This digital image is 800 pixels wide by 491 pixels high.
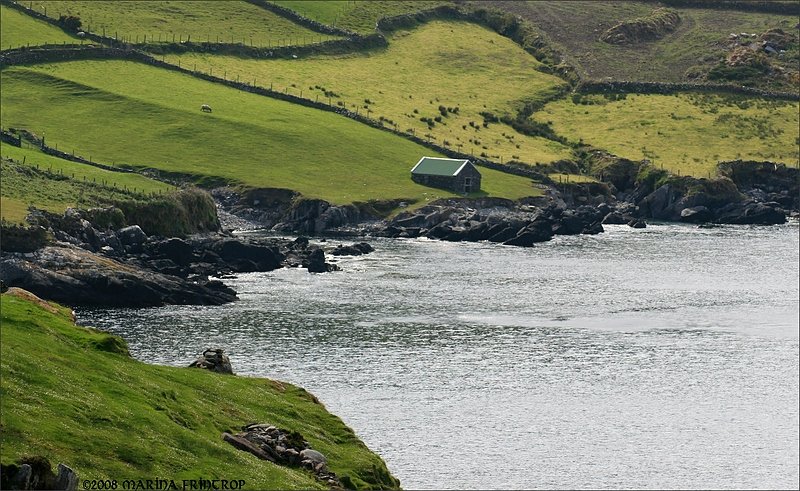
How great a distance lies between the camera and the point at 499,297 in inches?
6220

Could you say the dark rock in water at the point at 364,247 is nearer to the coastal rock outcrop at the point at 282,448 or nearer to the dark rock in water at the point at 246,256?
the dark rock in water at the point at 246,256

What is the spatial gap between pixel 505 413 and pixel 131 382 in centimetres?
4009

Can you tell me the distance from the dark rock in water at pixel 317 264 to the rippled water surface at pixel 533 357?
2201mm

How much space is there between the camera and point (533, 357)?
128m

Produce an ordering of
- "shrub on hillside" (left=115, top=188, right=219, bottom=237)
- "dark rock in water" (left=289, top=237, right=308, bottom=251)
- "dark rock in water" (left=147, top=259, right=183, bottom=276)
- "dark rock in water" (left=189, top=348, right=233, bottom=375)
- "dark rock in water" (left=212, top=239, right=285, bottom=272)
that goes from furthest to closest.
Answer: "dark rock in water" (left=289, top=237, right=308, bottom=251)
"shrub on hillside" (left=115, top=188, right=219, bottom=237)
"dark rock in water" (left=212, top=239, right=285, bottom=272)
"dark rock in water" (left=147, top=259, right=183, bottom=276)
"dark rock in water" (left=189, top=348, right=233, bottom=375)

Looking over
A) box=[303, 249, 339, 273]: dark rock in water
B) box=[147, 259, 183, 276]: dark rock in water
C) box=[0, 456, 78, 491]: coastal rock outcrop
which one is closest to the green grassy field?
box=[147, 259, 183, 276]: dark rock in water

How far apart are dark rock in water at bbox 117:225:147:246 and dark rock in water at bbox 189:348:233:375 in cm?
7704

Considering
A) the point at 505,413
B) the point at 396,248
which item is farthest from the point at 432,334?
the point at 396,248

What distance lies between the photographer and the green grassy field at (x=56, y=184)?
163 metres

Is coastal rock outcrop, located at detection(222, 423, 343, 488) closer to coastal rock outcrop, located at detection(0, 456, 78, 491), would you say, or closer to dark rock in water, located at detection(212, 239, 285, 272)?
coastal rock outcrop, located at detection(0, 456, 78, 491)

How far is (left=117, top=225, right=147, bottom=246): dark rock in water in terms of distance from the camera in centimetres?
16350

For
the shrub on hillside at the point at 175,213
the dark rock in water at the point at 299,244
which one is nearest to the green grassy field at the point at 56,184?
the shrub on hillside at the point at 175,213

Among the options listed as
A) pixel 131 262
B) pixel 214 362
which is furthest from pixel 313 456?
pixel 131 262

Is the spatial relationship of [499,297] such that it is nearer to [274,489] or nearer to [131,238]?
[131,238]
